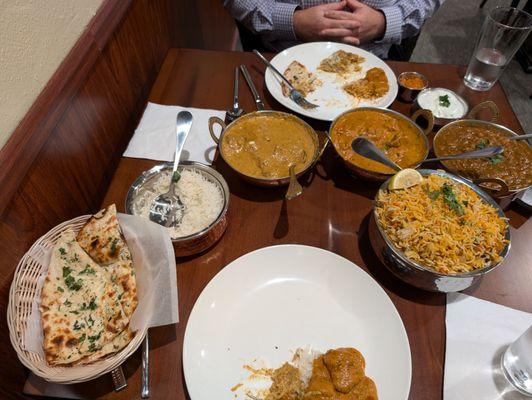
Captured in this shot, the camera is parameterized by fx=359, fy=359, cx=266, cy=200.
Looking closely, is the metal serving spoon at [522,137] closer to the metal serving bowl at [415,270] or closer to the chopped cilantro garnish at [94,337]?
the metal serving bowl at [415,270]

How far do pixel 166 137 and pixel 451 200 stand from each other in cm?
119

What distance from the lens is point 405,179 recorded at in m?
1.27

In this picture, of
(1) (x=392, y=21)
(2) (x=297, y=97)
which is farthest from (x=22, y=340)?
(1) (x=392, y=21)

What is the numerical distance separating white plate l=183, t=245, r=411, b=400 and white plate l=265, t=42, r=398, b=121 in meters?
0.80

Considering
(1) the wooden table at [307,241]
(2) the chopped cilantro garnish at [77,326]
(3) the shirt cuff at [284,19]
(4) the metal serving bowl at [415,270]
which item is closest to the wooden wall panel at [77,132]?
(1) the wooden table at [307,241]

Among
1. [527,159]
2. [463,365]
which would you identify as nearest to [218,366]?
[463,365]

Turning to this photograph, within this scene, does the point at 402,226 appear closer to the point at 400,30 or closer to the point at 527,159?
the point at 527,159

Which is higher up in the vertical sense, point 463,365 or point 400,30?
point 400,30

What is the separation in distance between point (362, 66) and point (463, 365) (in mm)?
1537

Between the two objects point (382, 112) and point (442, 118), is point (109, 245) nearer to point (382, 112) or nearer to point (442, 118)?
point (382, 112)

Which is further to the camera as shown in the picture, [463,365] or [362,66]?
[362,66]

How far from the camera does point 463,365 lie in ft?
3.33

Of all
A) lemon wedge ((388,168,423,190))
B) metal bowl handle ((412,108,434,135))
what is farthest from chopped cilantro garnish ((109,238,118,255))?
metal bowl handle ((412,108,434,135))

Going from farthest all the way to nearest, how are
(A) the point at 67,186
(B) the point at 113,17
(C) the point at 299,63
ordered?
(C) the point at 299,63 < (B) the point at 113,17 < (A) the point at 67,186
